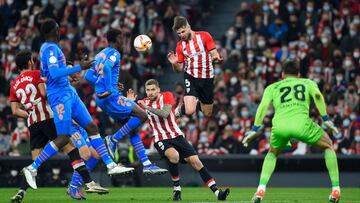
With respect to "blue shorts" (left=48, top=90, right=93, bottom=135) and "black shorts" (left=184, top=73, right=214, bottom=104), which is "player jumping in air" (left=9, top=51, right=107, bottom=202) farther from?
"black shorts" (left=184, top=73, right=214, bottom=104)

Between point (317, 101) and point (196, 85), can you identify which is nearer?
point (317, 101)

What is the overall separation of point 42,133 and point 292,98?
4681 mm

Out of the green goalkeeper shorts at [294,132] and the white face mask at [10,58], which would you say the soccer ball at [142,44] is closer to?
the green goalkeeper shorts at [294,132]

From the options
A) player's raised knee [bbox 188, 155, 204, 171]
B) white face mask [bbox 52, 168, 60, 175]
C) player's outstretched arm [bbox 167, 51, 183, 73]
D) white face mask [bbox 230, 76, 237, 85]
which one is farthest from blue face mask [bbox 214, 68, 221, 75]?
player's raised knee [bbox 188, 155, 204, 171]

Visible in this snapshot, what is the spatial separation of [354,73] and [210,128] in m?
4.18

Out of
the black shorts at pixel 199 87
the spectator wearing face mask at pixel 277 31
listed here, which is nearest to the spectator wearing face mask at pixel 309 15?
the spectator wearing face mask at pixel 277 31

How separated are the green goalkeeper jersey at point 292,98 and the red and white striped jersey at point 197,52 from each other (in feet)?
15.3

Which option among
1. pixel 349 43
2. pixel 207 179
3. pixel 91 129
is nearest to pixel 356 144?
pixel 349 43

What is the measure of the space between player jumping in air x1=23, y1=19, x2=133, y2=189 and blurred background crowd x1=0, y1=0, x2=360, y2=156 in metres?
10.9

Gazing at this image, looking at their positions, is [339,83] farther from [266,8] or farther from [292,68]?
[292,68]

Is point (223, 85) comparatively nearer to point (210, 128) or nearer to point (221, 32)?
point (210, 128)

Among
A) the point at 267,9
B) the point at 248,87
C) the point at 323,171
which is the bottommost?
the point at 323,171

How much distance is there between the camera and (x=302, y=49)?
98.3 feet

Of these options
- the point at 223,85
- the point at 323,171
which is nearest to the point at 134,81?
the point at 223,85
